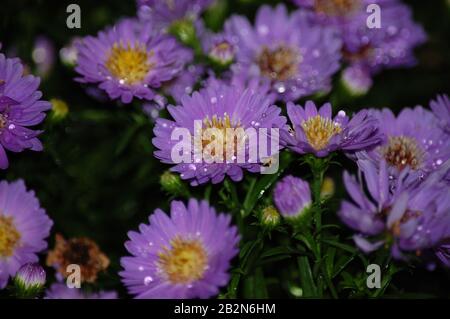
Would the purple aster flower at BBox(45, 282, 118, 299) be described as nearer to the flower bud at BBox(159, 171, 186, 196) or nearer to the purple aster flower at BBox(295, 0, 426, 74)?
the flower bud at BBox(159, 171, 186, 196)

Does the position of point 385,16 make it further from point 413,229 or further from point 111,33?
Result: point 413,229

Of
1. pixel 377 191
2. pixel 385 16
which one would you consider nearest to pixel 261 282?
pixel 377 191

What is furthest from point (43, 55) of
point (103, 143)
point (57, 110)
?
point (57, 110)

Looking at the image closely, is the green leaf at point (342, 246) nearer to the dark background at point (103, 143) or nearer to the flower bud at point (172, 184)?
the dark background at point (103, 143)

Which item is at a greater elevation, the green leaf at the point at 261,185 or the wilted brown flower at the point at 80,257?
the green leaf at the point at 261,185

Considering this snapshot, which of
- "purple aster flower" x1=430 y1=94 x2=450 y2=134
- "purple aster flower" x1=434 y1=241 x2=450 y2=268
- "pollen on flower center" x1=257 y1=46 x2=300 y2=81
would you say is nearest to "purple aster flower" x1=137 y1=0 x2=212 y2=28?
"pollen on flower center" x1=257 y1=46 x2=300 y2=81

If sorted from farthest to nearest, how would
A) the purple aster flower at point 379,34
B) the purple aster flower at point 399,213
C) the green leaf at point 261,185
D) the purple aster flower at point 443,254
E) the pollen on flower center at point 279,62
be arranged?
the purple aster flower at point 379,34 < the pollen on flower center at point 279,62 < the green leaf at point 261,185 < the purple aster flower at point 443,254 < the purple aster flower at point 399,213

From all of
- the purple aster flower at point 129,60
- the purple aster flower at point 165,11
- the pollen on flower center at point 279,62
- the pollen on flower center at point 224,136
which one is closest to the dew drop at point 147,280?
the pollen on flower center at point 224,136
